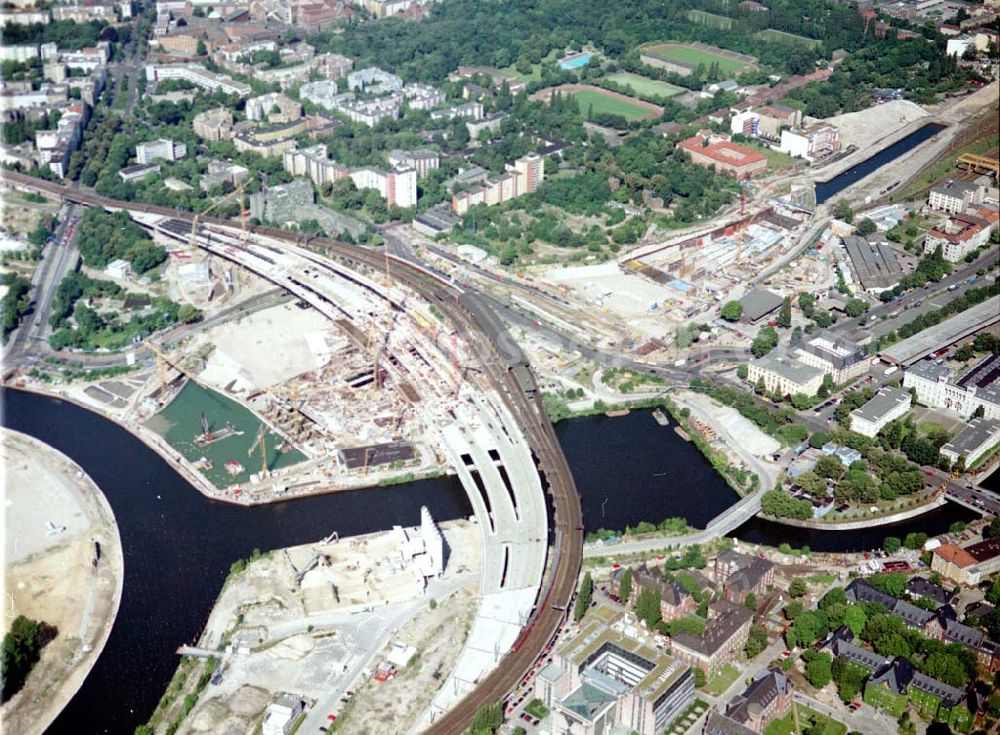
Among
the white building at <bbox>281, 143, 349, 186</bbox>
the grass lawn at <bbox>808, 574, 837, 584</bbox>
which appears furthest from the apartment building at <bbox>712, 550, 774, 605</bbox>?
the white building at <bbox>281, 143, 349, 186</bbox>

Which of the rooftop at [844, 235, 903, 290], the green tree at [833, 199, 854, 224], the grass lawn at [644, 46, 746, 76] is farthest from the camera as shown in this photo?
the grass lawn at [644, 46, 746, 76]

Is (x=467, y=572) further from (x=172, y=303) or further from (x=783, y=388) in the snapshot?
(x=172, y=303)

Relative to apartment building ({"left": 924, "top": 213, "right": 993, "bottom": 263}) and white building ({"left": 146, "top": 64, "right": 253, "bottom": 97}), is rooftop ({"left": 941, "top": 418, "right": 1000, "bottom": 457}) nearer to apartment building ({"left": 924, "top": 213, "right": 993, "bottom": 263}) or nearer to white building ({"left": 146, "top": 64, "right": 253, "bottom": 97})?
apartment building ({"left": 924, "top": 213, "right": 993, "bottom": 263})

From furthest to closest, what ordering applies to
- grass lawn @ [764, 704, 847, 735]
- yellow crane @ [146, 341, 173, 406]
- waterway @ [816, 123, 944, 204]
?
waterway @ [816, 123, 944, 204] < yellow crane @ [146, 341, 173, 406] < grass lawn @ [764, 704, 847, 735]

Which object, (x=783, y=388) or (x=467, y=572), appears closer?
(x=467, y=572)

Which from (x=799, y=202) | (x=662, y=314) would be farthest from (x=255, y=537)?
(x=799, y=202)
